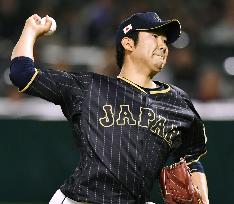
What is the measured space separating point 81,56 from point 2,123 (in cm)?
202

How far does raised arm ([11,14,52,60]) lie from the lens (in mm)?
4246

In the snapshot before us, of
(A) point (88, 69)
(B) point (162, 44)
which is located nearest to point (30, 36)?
(B) point (162, 44)

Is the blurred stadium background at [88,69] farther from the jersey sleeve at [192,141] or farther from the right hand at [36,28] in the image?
the right hand at [36,28]

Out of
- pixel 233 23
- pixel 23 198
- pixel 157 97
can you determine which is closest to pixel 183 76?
pixel 233 23

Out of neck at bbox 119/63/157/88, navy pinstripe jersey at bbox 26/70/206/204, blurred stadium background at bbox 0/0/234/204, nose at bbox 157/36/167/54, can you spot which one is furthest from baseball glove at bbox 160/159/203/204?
blurred stadium background at bbox 0/0/234/204

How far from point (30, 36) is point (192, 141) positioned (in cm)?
121

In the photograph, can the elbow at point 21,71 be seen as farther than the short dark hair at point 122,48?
No

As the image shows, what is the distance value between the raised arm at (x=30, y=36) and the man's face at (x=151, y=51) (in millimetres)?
618

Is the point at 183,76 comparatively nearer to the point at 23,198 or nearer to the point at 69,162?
the point at 69,162

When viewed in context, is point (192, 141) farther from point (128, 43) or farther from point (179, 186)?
point (128, 43)

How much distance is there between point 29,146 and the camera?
8.02 m

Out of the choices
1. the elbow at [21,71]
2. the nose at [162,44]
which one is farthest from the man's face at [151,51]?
the elbow at [21,71]

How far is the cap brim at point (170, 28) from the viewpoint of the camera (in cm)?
452

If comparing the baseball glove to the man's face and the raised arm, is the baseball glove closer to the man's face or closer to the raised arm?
the man's face
